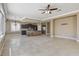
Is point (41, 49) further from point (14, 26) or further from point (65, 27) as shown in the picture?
point (14, 26)

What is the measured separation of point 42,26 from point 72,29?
850cm

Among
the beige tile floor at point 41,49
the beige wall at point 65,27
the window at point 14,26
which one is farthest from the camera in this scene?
the window at point 14,26

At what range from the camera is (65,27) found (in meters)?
10.2

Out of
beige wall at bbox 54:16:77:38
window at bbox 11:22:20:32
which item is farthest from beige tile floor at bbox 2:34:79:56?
window at bbox 11:22:20:32

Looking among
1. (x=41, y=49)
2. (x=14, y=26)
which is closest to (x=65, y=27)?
(x=41, y=49)

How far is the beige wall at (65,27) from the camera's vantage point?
8.98 m

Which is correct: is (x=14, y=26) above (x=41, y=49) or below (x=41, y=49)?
above

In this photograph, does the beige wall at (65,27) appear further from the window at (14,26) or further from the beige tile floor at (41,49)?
the window at (14,26)

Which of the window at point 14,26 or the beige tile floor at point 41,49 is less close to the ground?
the window at point 14,26

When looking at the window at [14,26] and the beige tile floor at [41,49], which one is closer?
the beige tile floor at [41,49]

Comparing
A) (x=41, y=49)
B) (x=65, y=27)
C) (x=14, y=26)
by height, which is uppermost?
(x=14, y=26)

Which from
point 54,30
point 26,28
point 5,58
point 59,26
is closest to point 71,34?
point 59,26

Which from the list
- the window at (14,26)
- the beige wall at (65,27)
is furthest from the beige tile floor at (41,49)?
the window at (14,26)

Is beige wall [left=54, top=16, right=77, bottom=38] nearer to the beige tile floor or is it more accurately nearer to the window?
the beige tile floor
